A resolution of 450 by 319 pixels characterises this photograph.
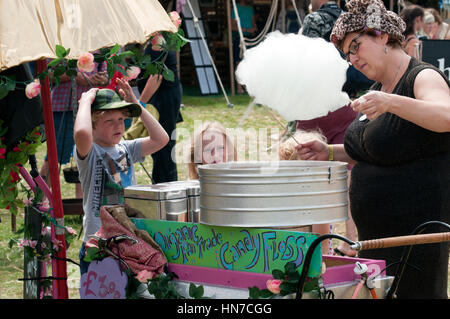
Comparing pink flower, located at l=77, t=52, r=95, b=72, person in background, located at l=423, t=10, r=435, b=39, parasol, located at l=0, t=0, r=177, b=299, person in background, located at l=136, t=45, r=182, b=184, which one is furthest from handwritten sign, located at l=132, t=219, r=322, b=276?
person in background, located at l=423, t=10, r=435, b=39

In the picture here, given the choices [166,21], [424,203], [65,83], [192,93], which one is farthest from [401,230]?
[192,93]

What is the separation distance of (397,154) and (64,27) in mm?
1256

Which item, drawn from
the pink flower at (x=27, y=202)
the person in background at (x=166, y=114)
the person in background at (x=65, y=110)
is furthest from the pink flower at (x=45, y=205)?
the person in background at (x=166, y=114)

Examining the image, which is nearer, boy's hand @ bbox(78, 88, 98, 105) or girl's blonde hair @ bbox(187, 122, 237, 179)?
boy's hand @ bbox(78, 88, 98, 105)

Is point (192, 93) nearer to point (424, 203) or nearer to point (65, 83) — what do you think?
point (65, 83)

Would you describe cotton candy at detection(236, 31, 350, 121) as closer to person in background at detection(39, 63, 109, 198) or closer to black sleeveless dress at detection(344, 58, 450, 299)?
black sleeveless dress at detection(344, 58, 450, 299)

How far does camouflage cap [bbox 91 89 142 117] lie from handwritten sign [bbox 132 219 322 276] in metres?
1.03

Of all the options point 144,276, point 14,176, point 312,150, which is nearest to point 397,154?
point 312,150

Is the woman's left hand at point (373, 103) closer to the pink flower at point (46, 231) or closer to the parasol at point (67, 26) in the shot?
the parasol at point (67, 26)

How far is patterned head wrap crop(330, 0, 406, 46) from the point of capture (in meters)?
2.33

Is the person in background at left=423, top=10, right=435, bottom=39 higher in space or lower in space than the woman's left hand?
higher

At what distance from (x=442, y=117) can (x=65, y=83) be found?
3606mm

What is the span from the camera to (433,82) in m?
2.27

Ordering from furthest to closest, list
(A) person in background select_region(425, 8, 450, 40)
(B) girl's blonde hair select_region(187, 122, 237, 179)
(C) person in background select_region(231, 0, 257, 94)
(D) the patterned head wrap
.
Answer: (C) person in background select_region(231, 0, 257, 94)
(A) person in background select_region(425, 8, 450, 40)
(B) girl's blonde hair select_region(187, 122, 237, 179)
(D) the patterned head wrap
